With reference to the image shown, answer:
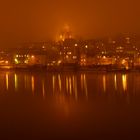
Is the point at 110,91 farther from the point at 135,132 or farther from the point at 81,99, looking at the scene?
the point at 135,132

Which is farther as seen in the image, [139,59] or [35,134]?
[139,59]

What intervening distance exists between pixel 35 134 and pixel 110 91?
Answer: 3.97 m

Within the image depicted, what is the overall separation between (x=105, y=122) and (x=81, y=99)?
2145 mm

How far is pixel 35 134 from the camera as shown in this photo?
4277mm

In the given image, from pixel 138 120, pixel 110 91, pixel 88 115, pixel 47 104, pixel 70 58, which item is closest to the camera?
pixel 138 120

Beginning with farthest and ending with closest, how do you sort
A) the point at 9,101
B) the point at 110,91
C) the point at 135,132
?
1. the point at 110,91
2. the point at 9,101
3. the point at 135,132

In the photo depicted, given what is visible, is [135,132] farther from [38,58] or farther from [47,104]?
[38,58]

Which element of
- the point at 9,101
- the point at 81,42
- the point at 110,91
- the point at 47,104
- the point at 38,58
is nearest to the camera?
the point at 47,104

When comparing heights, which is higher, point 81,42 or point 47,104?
point 81,42

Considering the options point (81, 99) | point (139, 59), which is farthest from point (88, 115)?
point (139, 59)

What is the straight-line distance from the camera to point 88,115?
5.22m

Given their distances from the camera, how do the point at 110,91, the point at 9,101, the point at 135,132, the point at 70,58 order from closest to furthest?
the point at 135,132, the point at 9,101, the point at 110,91, the point at 70,58

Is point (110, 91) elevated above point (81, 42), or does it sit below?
below

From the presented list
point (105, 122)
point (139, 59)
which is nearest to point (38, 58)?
point (139, 59)
